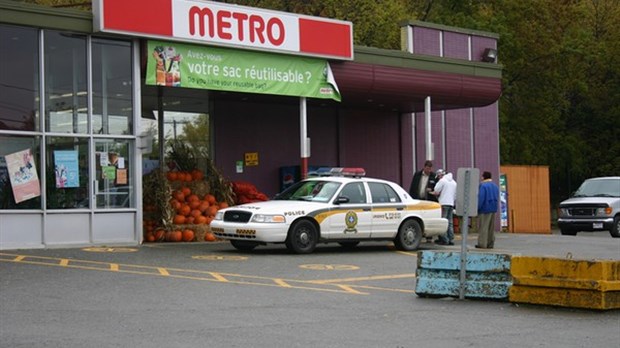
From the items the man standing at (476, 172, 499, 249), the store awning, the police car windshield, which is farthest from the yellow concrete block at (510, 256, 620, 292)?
the store awning

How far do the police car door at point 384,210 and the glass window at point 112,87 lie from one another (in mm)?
5760

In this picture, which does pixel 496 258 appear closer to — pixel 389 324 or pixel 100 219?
pixel 389 324

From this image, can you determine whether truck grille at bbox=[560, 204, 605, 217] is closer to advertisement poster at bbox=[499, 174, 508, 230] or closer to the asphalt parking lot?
advertisement poster at bbox=[499, 174, 508, 230]

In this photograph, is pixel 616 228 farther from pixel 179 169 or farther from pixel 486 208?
pixel 179 169

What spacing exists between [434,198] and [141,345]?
51.0 ft

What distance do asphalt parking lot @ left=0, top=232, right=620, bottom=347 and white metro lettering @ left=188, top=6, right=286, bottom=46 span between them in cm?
617

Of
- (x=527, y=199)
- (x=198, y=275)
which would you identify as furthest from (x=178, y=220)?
(x=527, y=199)

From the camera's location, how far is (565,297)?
40.0ft

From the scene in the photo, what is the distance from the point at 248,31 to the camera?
22.6 m

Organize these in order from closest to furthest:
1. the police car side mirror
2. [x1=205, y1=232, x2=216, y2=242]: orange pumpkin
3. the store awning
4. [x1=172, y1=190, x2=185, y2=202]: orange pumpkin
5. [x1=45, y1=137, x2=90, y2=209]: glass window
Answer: the police car side mirror < [x1=45, y1=137, x2=90, y2=209]: glass window < [x1=205, y1=232, x2=216, y2=242]: orange pumpkin < [x1=172, y1=190, x2=185, y2=202]: orange pumpkin < the store awning

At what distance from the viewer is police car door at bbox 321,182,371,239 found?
1930 centimetres

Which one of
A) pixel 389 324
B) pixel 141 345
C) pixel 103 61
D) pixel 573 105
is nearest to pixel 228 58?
pixel 103 61

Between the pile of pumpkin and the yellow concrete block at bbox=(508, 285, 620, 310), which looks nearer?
the yellow concrete block at bbox=(508, 285, 620, 310)

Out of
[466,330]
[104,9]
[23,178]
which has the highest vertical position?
[104,9]
